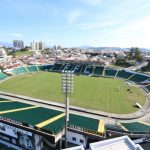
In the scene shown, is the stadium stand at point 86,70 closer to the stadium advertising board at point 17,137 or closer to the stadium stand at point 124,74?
the stadium stand at point 124,74

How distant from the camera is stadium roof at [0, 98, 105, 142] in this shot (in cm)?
2497

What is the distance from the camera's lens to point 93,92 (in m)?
53.4

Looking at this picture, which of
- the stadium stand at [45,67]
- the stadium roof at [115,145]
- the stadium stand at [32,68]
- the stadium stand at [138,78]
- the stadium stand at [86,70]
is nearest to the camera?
the stadium roof at [115,145]

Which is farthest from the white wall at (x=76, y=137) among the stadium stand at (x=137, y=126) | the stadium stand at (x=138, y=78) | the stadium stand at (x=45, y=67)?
the stadium stand at (x=45, y=67)

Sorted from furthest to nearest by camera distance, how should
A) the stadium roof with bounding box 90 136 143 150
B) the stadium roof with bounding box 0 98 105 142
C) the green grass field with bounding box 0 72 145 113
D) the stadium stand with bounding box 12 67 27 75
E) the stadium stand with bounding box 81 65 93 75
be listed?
the stadium stand with bounding box 81 65 93 75 < the stadium stand with bounding box 12 67 27 75 < the green grass field with bounding box 0 72 145 113 < the stadium roof with bounding box 0 98 105 142 < the stadium roof with bounding box 90 136 143 150

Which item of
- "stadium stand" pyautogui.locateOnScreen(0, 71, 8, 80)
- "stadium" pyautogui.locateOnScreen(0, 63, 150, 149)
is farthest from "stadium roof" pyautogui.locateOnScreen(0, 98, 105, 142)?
"stadium stand" pyautogui.locateOnScreen(0, 71, 8, 80)

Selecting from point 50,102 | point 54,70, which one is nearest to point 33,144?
point 50,102

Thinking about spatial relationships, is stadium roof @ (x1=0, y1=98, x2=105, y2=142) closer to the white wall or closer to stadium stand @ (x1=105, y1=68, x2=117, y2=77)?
the white wall

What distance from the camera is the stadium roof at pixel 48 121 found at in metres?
25.0

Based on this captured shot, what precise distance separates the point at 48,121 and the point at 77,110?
37.7ft

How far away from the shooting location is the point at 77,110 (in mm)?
38719

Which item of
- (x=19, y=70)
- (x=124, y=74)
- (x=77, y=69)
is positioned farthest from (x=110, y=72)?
(x=19, y=70)

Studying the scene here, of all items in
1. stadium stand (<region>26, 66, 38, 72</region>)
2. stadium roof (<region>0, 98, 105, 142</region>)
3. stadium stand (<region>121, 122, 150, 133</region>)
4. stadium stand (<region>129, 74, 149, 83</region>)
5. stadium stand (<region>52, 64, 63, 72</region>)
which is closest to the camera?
stadium roof (<region>0, 98, 105, 142</region>)

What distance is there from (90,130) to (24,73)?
2560 inches
